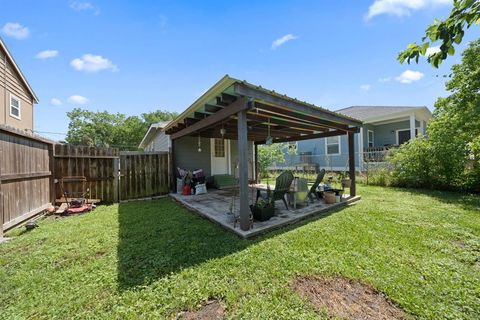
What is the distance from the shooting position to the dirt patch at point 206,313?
1960 mm

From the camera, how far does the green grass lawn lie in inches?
82.4

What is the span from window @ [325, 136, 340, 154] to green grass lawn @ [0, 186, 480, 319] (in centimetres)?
948

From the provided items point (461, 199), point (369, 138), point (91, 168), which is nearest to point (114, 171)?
point (91, 168)

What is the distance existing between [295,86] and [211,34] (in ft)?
16.9

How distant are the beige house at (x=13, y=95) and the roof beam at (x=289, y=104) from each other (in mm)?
11243

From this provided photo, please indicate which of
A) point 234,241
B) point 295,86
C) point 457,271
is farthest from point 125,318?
point 295,86

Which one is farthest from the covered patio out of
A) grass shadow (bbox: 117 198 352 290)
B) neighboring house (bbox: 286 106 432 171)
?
neighboring house (bbox: 286 106 432 171)

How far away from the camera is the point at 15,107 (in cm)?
1054

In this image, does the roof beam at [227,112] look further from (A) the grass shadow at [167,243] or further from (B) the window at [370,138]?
(B) the window at [370,138]

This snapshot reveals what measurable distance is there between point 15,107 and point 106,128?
29473 millimetres

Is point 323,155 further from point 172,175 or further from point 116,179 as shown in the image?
point 116,179

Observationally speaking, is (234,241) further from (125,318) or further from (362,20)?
(362,20)

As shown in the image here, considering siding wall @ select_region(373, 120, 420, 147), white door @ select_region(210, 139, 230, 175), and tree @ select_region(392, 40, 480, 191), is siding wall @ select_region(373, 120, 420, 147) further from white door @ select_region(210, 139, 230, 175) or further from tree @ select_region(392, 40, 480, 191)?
white door @ select_region(210, 139, 230, 175)

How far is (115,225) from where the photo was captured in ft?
15.1
